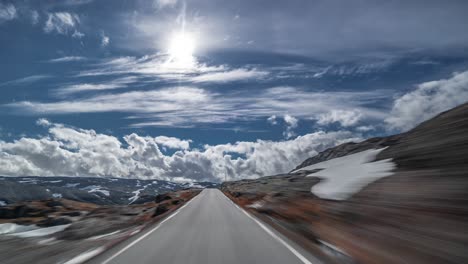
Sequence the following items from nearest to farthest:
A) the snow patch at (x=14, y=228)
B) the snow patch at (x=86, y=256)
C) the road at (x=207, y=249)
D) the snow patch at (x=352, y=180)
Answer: the snow patch at (x=86, y=256) < the road at (x=207, y=249) < the snow patch at (x=14, y=228) < the snow patch at (x=352, y=180)

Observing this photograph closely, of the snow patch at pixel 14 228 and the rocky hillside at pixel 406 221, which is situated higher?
the snow patch at pixel 14 228

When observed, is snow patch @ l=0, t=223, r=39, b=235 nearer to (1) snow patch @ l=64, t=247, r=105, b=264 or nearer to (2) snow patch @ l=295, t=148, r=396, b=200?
(1) snow patch @ l=64, t=247, r=105, b=264

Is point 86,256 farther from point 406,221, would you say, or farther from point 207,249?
point 406,221

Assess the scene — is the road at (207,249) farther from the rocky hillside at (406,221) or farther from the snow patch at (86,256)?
the rocky hillside at (406,221)

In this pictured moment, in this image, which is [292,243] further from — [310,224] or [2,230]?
[2,230]

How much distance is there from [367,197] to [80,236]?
15.1 meters

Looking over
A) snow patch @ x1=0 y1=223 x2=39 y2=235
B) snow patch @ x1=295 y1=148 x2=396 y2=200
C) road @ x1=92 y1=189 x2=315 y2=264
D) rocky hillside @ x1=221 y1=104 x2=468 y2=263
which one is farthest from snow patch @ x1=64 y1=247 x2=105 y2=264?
snow patch @ x1=0 y1=223 x2=39 y2=235

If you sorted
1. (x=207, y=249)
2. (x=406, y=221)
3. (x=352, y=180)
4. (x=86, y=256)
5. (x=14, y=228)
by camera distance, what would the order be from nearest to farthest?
1. (x=86, y=256)
2. (x=207, y=249)
3. (x=406, y=221)
4. (x=14, y=228)
5. (x=352, y=180)

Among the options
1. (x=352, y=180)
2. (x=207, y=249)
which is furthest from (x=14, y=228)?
(x=352, y=180)

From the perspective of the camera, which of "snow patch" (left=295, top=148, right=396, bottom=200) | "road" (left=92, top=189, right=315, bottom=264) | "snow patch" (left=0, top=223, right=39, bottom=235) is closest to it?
"road" (left=92, top=189, right=315, bottom=264)

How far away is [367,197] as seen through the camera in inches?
752

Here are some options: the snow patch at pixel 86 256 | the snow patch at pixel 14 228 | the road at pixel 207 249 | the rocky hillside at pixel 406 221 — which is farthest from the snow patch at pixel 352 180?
the snow patch at pixel 14 228

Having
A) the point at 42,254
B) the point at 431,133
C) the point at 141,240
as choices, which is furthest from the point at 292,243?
the point at 431,133

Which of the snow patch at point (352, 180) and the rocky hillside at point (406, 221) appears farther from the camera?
the snow patch at point (352, 180)
